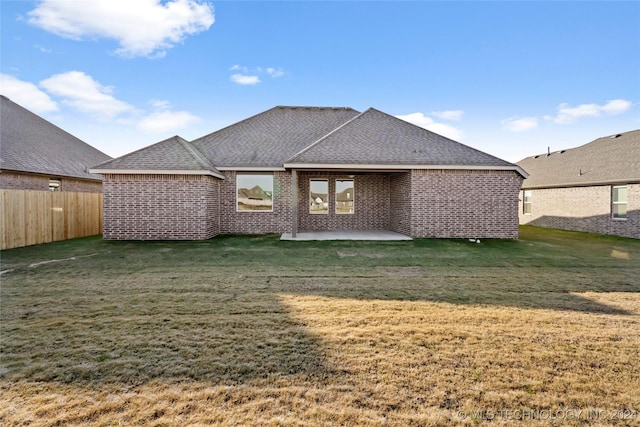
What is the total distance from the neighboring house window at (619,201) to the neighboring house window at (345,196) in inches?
487

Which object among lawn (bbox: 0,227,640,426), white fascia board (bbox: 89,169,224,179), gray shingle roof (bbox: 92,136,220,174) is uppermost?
gray shingle roof (bbox: 92,136,220,174)

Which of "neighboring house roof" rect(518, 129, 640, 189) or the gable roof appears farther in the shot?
"neighboring house roof" rect(518, 129, 640, 189)

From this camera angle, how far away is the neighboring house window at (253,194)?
14.1 m

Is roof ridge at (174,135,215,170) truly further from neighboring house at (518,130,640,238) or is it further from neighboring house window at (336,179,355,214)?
neighboring house at (518,130,640,238)

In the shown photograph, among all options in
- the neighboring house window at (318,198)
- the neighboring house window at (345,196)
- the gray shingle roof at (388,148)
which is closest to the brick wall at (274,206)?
the gray shingle roof at (388,148)

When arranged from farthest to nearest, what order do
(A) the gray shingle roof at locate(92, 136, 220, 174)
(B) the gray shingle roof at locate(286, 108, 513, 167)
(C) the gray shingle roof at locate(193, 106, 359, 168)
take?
(C) the gray shingle roof at locate(193, 106, 359, 168), (B) the gray shingle roof at locate(286, 108, 513, 167), (A) the gray shingle roof at locate(92, 136, 220, 174)

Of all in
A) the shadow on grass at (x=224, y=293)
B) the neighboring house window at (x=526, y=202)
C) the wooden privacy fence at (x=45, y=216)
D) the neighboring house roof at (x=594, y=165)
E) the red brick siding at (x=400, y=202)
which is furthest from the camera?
the neighboring house window at (x=526, y=202)

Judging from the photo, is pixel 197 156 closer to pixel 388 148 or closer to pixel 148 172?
pixel 148 172

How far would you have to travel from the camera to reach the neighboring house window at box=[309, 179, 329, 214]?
15.4 metres

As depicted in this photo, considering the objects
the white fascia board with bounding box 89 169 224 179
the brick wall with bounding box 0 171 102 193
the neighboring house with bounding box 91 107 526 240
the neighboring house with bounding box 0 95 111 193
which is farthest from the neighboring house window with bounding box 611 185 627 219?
the brick wall with bounding box 0 171 102 193

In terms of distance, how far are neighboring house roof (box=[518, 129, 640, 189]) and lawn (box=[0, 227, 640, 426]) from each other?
1124 centimetres

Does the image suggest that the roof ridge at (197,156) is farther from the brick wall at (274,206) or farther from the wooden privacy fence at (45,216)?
the wooden privacy fence at (45,216)

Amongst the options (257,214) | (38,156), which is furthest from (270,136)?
(38,156)

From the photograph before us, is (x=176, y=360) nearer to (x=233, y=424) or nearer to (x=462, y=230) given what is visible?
(x=233, y=424)
